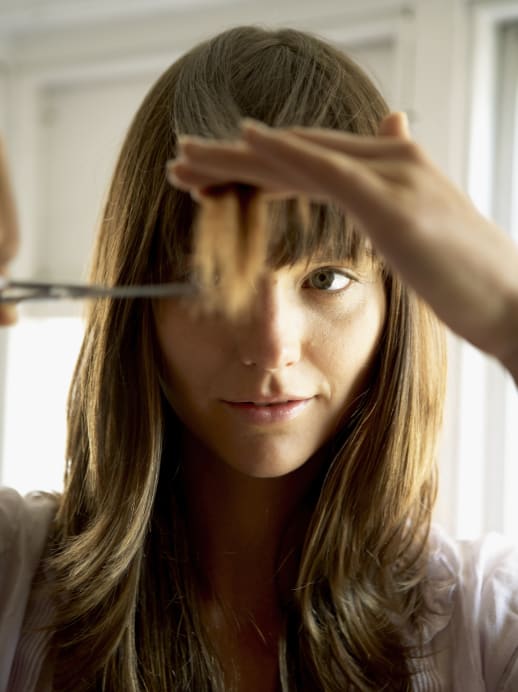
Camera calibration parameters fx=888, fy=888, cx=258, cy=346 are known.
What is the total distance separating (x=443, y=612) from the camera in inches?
33.3

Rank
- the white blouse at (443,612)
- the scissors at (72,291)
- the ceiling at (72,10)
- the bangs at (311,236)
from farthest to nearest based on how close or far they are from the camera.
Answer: the ceiling at (72,10)
the white blouse at (443,612)
the bangs at (311,236)
the scissors at (72,291)

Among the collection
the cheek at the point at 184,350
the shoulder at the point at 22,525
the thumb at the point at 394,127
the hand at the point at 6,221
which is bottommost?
the shoulder at the point at 22,525

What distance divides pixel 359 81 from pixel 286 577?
47 cm

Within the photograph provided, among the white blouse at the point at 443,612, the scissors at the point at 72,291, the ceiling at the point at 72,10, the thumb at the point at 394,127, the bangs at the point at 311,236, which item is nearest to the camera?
the scissors at the point at 72,291

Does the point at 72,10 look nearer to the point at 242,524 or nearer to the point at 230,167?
the point at 242,524

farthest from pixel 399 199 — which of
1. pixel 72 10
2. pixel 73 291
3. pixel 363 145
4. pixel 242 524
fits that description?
pixel 72 10

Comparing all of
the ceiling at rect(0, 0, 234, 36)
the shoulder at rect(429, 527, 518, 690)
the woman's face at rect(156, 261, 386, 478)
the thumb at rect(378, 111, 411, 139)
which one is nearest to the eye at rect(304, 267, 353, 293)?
the woman's face at rect(156, 261, 386, 478)

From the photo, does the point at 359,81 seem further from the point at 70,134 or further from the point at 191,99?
the point at 70,134

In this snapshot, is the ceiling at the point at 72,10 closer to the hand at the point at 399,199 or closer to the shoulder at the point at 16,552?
the shoulder at the point at 16,552

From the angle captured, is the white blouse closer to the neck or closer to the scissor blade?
the neck

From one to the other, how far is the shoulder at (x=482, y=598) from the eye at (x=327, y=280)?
0.33 m

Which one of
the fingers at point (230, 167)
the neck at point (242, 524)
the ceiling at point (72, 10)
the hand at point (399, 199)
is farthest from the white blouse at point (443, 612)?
the ceiling at point (72, 10)

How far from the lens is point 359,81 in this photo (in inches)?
30.8

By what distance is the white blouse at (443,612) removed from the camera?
0.80 meters
